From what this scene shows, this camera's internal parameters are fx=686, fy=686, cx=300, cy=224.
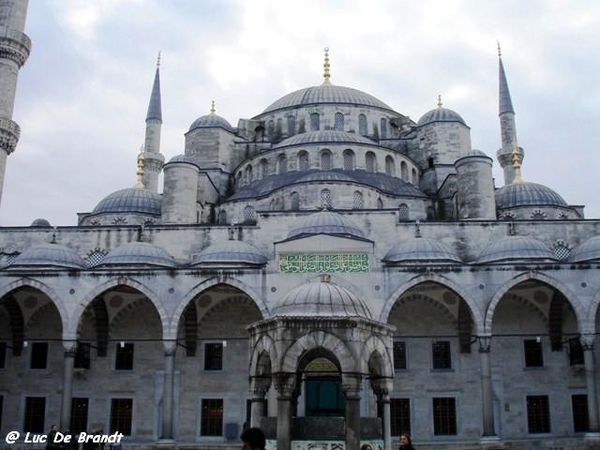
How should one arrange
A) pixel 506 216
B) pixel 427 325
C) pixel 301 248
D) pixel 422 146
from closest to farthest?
pixel 301 248 → pixel 427 325 → pixel 506 216 → pixel 422 146

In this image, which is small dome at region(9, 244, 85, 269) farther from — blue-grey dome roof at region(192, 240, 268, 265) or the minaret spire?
the minaret spire

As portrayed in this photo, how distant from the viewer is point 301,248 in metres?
17.9

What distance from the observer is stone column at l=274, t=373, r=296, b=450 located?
8.04 m

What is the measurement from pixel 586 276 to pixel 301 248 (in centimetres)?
718

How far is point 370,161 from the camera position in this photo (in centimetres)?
2389

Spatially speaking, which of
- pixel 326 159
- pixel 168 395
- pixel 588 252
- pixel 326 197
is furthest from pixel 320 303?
pixel 326 159

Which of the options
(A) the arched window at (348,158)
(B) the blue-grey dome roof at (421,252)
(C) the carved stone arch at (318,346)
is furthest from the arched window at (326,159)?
(C) the carved stone arch at (318,346)

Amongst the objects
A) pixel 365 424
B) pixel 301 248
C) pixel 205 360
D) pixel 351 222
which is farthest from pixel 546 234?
pixel 365 424

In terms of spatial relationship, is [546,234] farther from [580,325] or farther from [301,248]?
[301,248]

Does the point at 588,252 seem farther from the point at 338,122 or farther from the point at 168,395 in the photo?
the point at 338,122

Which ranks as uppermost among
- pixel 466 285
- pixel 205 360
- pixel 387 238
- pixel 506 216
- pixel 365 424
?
pixel 506 216

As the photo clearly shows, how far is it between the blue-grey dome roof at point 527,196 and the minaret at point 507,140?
229 cm

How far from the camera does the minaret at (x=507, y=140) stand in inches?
1041

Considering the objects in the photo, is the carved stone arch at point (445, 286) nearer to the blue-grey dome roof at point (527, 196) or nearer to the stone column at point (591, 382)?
the stone column at point (591, 382)
